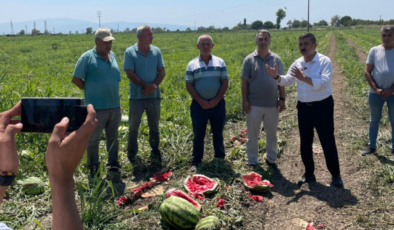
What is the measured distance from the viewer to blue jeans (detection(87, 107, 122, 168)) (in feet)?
17.7

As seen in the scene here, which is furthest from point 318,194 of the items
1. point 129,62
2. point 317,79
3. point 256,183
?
point 129,62

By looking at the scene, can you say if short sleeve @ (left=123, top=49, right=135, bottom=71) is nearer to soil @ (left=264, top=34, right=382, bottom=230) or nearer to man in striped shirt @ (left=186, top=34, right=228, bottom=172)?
man in striped shirt @ (left=186, top=34, right=228, bottom=172)

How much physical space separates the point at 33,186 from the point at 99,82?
177cm

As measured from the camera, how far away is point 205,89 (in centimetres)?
565

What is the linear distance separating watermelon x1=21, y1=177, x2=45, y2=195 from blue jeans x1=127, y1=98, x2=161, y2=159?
1.70m

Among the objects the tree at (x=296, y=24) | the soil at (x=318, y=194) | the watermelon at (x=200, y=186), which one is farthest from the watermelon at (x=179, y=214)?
the tree at (x=296, y=24)

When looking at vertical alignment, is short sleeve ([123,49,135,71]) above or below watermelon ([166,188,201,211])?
above

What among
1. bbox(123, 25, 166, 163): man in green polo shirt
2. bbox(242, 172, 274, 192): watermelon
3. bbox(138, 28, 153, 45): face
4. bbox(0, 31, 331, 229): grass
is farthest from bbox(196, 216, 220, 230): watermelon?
bbox(138, 28, 153, 45): face

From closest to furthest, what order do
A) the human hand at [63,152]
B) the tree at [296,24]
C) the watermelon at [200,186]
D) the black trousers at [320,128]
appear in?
the human hand at [63,152]
the watermelon at [200,186]
the black trousers at [320,128]
the tree at [296,24]

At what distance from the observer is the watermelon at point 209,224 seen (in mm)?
3635

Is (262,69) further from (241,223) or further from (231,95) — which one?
(231,95)

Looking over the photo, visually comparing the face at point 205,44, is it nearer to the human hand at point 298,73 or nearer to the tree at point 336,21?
the human hand at point 298,73

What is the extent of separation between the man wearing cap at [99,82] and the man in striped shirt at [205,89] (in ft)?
4.09

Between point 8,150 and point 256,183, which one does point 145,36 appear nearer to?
point 256,183
